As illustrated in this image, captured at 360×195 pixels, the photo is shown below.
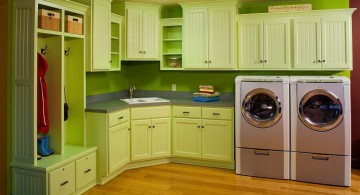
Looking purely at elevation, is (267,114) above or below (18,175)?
above

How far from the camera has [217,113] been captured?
4.13 metres

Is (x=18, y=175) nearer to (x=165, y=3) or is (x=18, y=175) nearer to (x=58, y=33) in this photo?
(x=58, y=33)

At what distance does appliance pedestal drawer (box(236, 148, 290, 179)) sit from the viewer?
379 cm

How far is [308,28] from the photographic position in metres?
4.01

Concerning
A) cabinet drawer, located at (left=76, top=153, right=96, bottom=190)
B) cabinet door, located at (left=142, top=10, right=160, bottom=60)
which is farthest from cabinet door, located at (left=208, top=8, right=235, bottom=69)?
cabinet drawer, located at (left=76, top=153, right=96, bottom=190)

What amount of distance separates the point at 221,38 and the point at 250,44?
414mm

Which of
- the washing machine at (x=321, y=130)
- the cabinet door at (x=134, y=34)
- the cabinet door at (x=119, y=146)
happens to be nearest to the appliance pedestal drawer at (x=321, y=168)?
the washing machine at (x=321, y=130)

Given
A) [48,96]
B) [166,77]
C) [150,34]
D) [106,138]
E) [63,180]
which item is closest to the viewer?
[63,180]

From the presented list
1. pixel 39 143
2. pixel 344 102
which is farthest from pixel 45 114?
pixel 344 102

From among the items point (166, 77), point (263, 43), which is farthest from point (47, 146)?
point (263, 43)

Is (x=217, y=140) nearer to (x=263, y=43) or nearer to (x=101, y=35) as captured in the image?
(x=263, y=43)

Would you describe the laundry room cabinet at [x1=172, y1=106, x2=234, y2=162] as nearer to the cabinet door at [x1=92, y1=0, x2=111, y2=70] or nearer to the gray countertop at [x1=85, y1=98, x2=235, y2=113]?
the gray countertop at [x1=85, y1=98, x2=235, y2=113]

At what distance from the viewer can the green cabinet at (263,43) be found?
13.5ft

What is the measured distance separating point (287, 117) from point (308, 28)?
1239mm
